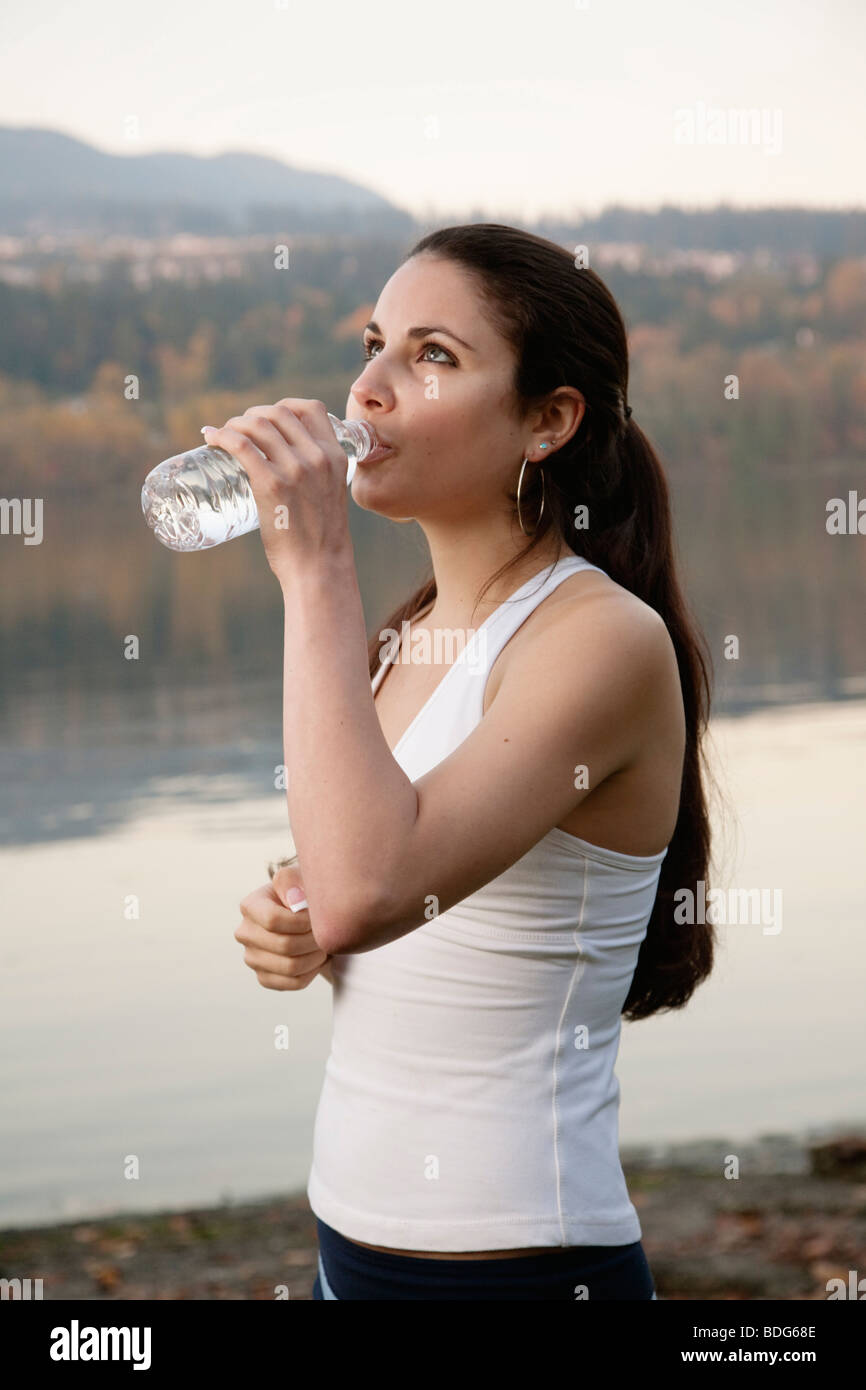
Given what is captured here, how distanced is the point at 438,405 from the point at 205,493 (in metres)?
0.34

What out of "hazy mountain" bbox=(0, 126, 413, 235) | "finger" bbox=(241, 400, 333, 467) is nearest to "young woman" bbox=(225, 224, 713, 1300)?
"finger" bbox=(241, 400, 333, 467)

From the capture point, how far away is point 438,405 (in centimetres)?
178

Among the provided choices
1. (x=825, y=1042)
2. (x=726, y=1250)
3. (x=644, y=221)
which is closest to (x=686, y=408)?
(x=644, y=221)

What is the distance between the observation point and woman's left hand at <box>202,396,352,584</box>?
5.09 ft

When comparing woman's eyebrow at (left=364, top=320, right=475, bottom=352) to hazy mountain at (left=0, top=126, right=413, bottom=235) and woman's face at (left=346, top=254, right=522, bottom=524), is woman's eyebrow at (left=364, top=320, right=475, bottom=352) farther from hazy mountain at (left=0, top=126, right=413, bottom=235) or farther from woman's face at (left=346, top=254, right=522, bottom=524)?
hazy mountain at (left=0, top=126, right=413, bottom=235)

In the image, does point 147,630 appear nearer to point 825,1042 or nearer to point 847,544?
point 847,544

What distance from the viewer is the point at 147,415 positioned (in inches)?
1624

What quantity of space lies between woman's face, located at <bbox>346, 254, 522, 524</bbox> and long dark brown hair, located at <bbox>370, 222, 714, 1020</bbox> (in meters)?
0.03

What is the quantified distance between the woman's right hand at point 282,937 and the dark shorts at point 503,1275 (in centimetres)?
30

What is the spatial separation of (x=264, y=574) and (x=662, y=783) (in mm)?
46606

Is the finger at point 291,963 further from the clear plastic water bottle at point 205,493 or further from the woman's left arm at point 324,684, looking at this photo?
the clear plastic water bottle at point 205,493

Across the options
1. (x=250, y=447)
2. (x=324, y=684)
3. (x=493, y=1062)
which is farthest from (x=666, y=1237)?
(x=250, y=447)

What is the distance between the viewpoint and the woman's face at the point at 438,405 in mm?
1775

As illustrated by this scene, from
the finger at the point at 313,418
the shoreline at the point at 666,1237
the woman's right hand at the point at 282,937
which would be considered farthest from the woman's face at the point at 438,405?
the shoreline at the point at 666,1237
